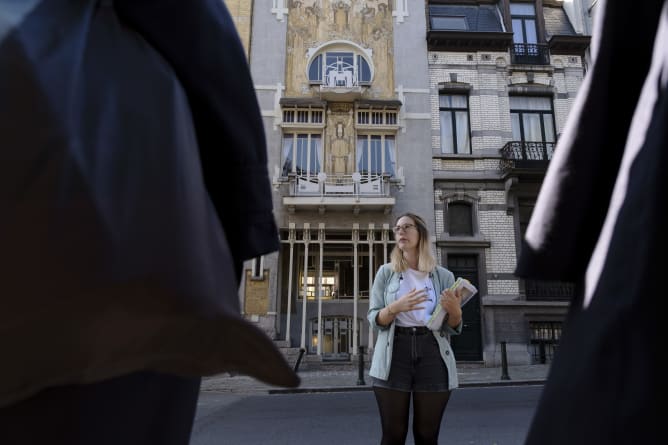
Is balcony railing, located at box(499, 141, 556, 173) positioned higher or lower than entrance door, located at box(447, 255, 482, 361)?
higher

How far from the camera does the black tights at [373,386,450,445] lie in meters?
3.02

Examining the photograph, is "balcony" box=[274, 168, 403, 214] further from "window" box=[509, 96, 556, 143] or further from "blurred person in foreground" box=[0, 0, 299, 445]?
"blurred person in foreground" box=[0, 0, 299, 445]

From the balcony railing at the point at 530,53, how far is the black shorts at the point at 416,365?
16902 millimetres

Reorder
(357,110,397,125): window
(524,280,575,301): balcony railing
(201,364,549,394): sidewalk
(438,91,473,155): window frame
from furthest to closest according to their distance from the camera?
(438,91,473,155): window frame, (357,110,397,125): window, (524,280,575,301): balcony railing, (201,364,549,394): sidewalk

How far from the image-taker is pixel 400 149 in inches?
652

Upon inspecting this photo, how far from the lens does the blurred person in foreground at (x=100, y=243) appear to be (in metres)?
0.75

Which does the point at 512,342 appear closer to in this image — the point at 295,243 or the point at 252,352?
the point at 295,243

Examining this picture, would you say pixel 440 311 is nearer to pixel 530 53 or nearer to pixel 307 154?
pixel 307 154

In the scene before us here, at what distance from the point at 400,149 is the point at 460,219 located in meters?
3.31

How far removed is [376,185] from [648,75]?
1467 cm

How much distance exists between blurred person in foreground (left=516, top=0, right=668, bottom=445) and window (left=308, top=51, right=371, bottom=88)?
16266 mm

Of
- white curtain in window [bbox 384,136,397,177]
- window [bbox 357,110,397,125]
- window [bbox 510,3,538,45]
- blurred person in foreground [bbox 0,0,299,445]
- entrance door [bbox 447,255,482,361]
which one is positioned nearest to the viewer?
blurred person in foreground [bbox 0,0,299,445]

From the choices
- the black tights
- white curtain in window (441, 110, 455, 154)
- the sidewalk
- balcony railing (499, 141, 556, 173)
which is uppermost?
white curtain in window (441, 110, 455, 154)

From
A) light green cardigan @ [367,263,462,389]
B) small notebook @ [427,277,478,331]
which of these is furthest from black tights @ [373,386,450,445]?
small notebook @ [427,277,478,331]
